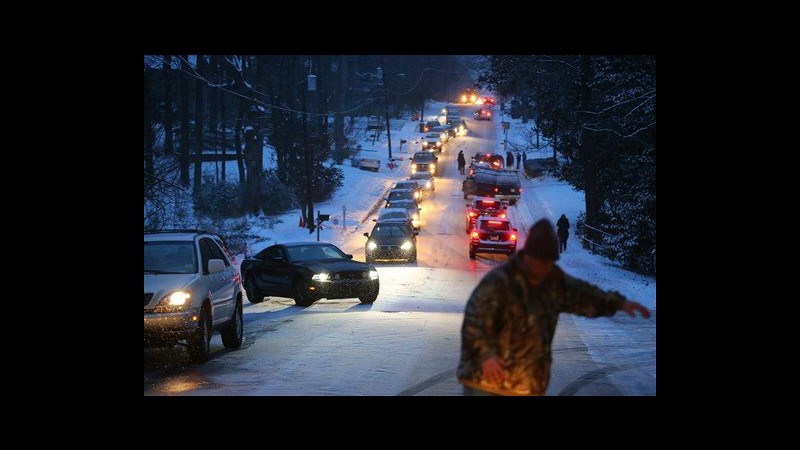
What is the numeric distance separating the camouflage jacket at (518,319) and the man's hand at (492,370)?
0.15ft

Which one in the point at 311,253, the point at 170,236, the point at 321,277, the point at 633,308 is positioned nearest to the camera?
the point at 633,308

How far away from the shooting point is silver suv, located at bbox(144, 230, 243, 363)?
13859 millimetres

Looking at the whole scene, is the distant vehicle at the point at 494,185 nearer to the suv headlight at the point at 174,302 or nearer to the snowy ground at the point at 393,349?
the snowy ground at the point at 393,349

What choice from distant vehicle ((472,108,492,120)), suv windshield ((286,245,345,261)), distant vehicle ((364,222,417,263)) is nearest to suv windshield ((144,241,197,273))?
suv windshield ((286,245,345,261))

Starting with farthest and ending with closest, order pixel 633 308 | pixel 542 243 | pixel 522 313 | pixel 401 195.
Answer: pixel 401 195
pixel 633 308
pixel 522 313
pixel 542 243

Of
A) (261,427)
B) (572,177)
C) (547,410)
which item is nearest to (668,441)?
(547,410)

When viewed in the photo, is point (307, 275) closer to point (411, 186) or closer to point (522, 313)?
point (522, 313)

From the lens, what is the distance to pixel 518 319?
23.1ft

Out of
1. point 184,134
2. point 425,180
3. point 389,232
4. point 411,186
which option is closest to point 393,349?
point 389,232

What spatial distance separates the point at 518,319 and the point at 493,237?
33733 millimetres

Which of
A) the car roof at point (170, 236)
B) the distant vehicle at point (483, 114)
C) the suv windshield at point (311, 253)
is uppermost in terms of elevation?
the distant vehicle at point (483, 114)

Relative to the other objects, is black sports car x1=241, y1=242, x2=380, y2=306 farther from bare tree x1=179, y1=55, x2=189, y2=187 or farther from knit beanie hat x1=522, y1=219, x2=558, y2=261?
bare tree x1=179, y1=55, x2=189, y2=187

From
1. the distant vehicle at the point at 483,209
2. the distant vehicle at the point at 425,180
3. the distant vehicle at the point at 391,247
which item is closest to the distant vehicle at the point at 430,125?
the distant vehicle at the point at 425,180

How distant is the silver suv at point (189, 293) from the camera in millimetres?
13859
